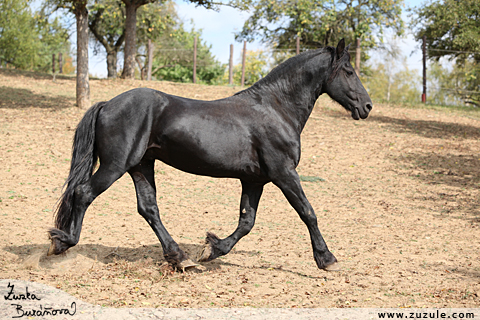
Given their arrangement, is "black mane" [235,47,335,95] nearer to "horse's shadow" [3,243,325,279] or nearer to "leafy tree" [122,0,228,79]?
"horse's shadow" [3,243,325,279]

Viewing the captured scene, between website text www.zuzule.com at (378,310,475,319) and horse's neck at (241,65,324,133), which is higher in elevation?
horse's neck at (241,65,324,133)

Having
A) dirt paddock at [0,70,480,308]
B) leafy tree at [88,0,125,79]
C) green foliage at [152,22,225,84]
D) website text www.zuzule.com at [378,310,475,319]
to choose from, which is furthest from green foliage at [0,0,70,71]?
website text www.zuzule.com at [378,310,475,319]

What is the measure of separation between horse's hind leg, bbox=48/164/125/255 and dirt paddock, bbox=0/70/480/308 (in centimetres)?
31

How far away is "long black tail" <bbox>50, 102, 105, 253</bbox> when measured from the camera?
14.8ft

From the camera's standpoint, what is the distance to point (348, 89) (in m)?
4.93

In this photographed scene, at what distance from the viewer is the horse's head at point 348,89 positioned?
16.1 feet

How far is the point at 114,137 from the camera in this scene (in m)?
4.41

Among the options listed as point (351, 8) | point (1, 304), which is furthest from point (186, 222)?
point (351, 8)

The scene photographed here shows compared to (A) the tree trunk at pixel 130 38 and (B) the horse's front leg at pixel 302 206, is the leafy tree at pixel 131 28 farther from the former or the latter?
(B) the horse's front leg at pixel 302 206

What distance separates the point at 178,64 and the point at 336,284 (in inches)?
1408

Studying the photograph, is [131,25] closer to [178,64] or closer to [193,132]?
[193,132]

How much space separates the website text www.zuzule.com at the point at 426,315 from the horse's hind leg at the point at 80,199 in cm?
267

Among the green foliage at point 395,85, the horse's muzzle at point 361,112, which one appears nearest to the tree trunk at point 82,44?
the horse's muzzle at point 361,112

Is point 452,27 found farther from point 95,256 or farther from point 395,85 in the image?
point 395,85
